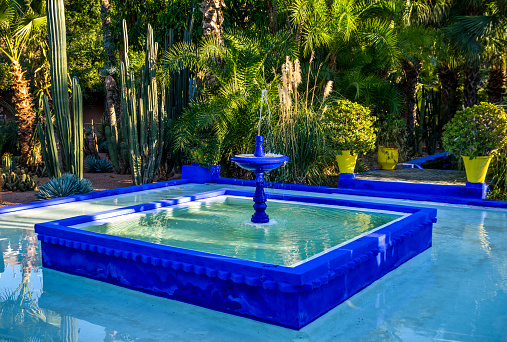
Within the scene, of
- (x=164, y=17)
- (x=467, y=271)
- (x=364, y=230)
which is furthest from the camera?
(x=164, y=17)

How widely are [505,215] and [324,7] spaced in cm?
650

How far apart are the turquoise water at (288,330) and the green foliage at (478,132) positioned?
3.21 meters

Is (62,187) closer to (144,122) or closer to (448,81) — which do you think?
(144,122)

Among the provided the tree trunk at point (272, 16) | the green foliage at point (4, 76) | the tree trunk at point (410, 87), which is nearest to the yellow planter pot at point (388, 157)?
the tree trunk at point (410, 87)

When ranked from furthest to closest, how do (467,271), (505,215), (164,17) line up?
(164,17) → (505,215) → (467,271)

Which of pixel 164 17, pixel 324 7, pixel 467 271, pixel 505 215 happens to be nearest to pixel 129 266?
pixel 467 271

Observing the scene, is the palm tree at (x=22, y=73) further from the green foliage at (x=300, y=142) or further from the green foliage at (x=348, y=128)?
the green foliage at (x=348, y=128)

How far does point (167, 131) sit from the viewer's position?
11844 mm

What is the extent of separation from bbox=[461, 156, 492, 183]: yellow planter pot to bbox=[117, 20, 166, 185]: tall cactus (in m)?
6.36

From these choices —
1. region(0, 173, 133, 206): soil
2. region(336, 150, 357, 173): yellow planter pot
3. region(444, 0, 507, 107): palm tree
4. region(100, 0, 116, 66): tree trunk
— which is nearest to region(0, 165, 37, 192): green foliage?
region(0, 173, 133, 206): soil

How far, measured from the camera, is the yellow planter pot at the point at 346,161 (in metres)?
10.2

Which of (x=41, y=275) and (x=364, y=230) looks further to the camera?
(x=364, y=230)

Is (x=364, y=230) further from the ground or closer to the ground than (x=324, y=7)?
closer to the ground

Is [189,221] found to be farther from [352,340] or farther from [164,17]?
[164,17]
